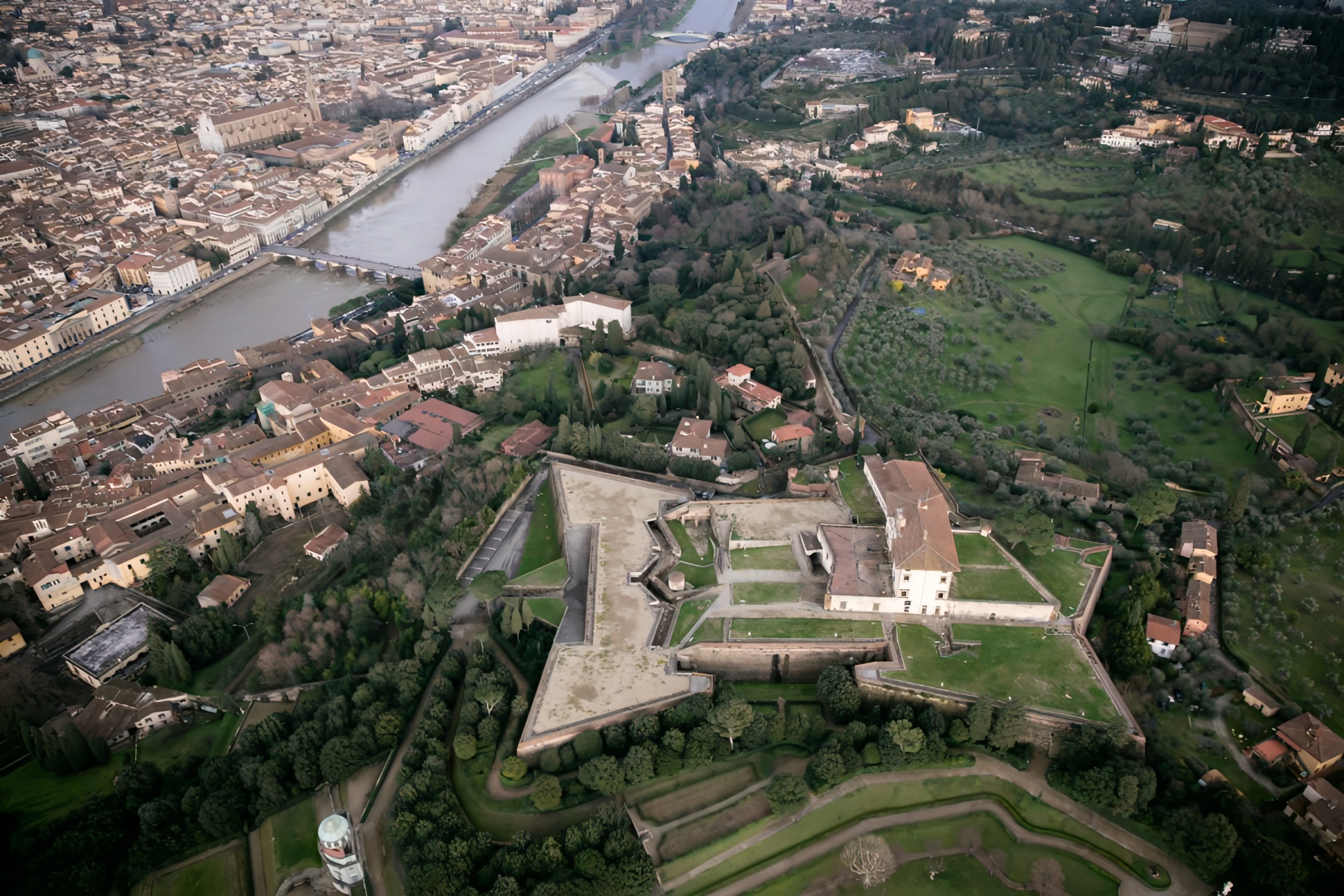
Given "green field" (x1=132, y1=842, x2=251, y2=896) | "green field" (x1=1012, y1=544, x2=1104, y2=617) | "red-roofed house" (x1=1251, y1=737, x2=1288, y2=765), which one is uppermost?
"green field" (x1=1012, y1=544, x2=1104, y2=617)

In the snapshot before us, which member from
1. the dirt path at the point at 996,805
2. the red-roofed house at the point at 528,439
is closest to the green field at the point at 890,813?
the dirt path at the point at 996,805

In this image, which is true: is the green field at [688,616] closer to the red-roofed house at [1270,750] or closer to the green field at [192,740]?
the red-roofed house at [1270,750]

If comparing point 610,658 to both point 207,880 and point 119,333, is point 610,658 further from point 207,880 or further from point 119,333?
point 119,333

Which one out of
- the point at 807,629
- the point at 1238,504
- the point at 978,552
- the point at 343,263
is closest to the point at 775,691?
the point at 807,629

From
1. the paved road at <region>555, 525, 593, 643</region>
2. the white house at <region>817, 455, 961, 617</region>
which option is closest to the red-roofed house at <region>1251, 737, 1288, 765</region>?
the white house at <region>817, 455, 961, 617</region>

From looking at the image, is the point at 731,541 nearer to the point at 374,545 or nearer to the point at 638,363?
the point at 374,545

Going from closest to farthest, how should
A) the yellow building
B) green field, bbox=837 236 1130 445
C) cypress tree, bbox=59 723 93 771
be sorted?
cypress tree, bbox=59 723 93 771 < the yellow building < green field, bbox=837 236 1130 445

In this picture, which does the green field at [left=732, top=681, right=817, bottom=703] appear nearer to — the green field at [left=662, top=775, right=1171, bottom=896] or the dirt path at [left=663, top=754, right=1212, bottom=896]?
the dirt path at [left=663, top=754, right=1212, bottom=896]
